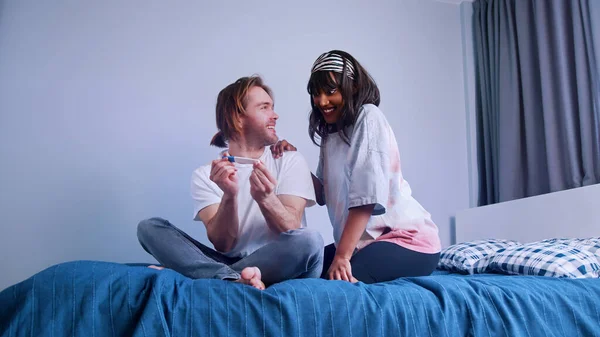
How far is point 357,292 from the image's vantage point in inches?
44.9

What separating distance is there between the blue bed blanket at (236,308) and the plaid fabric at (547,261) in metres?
0.44

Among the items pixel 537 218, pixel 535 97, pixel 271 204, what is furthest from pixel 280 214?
pixel 535 97

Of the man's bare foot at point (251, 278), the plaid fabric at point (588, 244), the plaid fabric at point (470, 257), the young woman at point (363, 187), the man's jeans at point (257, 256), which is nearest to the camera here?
the man's bare foot at point (251, 278)

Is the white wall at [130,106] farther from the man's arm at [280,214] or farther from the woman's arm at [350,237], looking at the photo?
the woman's arm at [350,237]

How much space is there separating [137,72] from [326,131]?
1.34 m

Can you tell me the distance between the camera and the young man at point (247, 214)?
1.26 metres

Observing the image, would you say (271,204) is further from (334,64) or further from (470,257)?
(470,257)

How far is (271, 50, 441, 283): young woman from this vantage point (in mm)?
1351

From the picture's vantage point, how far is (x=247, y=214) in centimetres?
153

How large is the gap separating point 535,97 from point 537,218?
0.69 meters

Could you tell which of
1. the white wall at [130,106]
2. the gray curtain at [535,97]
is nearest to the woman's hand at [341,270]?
the white wall at [130,106]

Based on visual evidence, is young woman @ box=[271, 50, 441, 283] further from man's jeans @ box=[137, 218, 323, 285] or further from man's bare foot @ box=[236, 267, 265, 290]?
man's bare foot @ box=[236, 267, 265, 290]

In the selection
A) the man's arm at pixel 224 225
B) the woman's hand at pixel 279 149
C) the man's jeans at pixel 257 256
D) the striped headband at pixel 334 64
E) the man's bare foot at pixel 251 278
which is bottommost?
the man's bare foot at pixel 251 278

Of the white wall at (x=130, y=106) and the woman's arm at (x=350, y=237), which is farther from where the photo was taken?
the white wall at (x=130, y=106)
